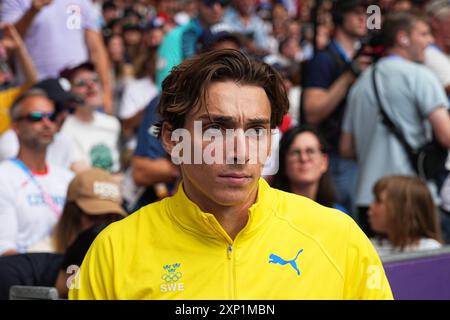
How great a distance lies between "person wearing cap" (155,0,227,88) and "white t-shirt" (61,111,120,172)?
661 mm

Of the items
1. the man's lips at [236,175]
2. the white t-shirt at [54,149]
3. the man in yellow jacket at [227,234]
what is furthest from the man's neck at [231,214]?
the white t-shirt at [54,149]

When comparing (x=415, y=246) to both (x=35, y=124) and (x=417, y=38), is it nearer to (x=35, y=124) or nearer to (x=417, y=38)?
(x=417, y=38)

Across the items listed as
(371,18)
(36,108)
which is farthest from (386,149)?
(36,108)

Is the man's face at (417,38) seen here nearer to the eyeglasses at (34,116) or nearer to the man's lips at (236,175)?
the eyeglasses at (34,116)

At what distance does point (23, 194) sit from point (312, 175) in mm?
1809

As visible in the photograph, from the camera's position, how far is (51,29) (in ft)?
24.8

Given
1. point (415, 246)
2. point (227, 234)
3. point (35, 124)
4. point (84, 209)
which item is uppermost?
point (35, 124)

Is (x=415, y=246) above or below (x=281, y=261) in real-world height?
below

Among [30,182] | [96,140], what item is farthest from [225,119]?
[96,140]

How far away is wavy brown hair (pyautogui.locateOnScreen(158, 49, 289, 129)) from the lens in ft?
7.92

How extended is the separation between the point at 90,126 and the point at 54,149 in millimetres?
713

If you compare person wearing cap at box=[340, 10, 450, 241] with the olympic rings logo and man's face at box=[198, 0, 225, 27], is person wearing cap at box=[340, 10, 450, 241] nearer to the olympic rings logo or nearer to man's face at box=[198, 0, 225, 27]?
man's face at box=[198, 0, 225, 27]

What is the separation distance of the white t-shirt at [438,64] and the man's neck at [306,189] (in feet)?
6.60

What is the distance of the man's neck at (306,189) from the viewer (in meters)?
5.61
